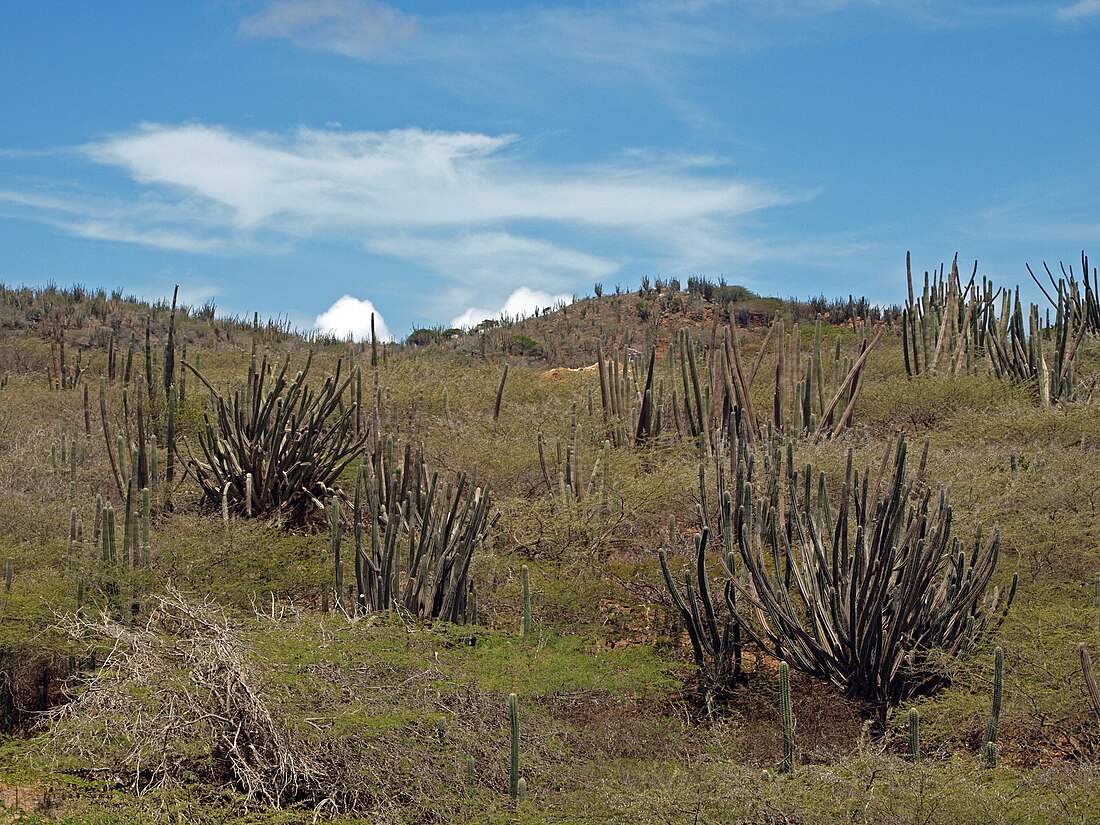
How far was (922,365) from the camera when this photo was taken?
21.0 metres

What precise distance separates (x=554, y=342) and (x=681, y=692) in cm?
2577

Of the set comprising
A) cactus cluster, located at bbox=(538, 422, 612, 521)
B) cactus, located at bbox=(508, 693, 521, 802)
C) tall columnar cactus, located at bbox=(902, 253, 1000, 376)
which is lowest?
cactus, located at bbox=(508, 693, 521, 802)

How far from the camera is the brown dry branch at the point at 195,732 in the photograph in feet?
23.3

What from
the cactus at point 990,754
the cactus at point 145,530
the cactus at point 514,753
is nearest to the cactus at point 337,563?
the cactus at point 145,530

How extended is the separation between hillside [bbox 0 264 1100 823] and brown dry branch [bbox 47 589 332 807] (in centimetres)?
2

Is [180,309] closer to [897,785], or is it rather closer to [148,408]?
[148,408]

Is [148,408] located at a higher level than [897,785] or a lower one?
higher

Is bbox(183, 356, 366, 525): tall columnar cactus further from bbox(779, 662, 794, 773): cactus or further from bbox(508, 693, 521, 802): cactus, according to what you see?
bbox(779, 662, 794, 773): cactus

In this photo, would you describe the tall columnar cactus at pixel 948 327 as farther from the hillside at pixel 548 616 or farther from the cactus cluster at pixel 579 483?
the cactus cluster at pixel 579 483

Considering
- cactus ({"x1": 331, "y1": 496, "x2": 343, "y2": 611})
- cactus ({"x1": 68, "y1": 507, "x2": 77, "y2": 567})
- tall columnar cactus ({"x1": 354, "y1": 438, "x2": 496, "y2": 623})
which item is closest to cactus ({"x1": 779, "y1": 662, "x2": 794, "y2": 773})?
tall columnar cactus ({"x1": 354, "y1": 438, "x2": 496, "y2": 623})

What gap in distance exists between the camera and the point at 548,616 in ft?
36.1

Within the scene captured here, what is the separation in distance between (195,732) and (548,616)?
4.32m

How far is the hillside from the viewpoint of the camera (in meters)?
7.13

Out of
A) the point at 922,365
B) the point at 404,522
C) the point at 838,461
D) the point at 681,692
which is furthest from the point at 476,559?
the point at 922,365
